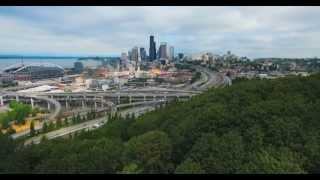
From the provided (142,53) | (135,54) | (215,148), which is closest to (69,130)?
(135,54)

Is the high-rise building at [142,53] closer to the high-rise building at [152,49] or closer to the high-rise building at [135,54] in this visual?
the high-rise building at [135,54]

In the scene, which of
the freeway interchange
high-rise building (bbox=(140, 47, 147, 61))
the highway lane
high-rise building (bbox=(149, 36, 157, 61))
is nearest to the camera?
high-rise building (bbox=(149, 36, 157, 61))

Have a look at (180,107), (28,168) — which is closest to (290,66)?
(180,107)

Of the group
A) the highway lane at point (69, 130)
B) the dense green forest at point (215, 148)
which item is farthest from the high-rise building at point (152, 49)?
the highway lane at point (69, 130)

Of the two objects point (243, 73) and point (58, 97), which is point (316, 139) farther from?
point (58, 97)

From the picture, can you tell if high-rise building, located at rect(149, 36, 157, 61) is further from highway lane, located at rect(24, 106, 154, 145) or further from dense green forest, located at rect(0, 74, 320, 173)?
highway lane, located at rect(24, 106, 154, 145)

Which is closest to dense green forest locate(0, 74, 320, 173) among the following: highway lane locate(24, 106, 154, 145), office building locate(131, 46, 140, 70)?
office building locate(131, 46, 140, 70)

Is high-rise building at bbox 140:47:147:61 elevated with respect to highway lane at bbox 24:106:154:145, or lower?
elevated

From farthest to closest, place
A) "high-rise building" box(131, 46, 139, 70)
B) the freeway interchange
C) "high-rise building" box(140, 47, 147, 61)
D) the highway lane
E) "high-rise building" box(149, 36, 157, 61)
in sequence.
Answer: the freeway interchange, the highway lane, "high-rise building" box(131, 46, 139, 70), "high-rise building" box(140, 47, 147, 61), "high-rise building" box(149, 36, 157, 61)
